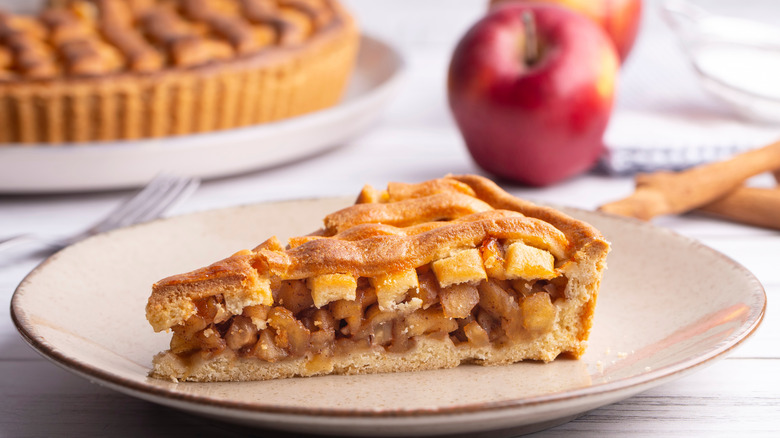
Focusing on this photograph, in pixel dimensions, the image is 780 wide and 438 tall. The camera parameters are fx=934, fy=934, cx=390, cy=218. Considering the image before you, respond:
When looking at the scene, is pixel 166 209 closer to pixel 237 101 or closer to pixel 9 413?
pixel 237 101

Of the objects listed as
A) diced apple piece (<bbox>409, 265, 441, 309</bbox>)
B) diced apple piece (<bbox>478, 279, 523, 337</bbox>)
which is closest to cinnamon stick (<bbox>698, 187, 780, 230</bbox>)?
diced apple piece (<bbox>478, 279, 523, 337</bbox>)

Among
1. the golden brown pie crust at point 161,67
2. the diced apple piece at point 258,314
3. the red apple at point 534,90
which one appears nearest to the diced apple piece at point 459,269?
the diced apple piece at point 258,314

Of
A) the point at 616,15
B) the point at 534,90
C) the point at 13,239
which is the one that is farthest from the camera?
the point at 616,15

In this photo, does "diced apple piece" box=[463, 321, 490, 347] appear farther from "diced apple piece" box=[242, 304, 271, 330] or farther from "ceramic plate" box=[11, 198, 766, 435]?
"diced apple piece" box=[242, 304, 271, 330]

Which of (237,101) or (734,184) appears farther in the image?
(237,101)

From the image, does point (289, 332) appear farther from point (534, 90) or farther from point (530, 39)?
point (530, 39)

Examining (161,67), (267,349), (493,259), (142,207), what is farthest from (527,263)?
(161,67)

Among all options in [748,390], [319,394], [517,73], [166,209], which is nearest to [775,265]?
[748,390]
